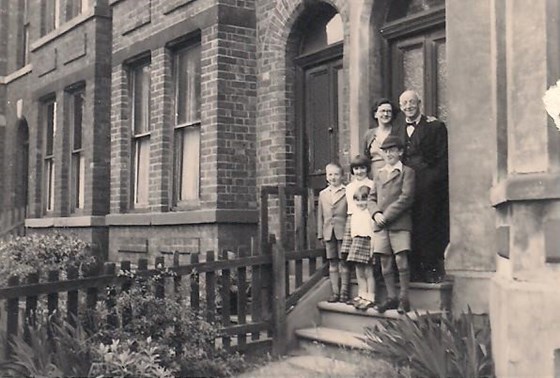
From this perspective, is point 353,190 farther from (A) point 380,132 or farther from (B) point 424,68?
(B) point 424,68

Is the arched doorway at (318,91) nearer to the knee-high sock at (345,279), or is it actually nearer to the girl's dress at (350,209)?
the girl's dress at (350,209)

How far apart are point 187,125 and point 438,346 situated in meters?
6.25

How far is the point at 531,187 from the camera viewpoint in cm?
476

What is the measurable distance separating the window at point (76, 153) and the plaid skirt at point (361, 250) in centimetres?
823

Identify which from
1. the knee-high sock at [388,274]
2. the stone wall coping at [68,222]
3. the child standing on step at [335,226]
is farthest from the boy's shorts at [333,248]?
the stone wall coping at [68,222]

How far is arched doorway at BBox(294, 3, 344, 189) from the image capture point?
29.0ft

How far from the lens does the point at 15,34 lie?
1806 centimetres

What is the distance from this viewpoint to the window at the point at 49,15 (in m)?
14.9

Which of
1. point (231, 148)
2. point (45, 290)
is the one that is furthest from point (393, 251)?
point (231, 148)

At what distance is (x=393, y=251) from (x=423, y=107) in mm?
2003

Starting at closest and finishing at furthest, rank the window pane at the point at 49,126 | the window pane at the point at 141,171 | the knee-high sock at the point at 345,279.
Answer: the knee-high sock at the point at 345,279, the window pane at the point at 141,171, the window pane at the point at 49,126

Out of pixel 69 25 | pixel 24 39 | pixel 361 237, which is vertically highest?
pixel 24 39

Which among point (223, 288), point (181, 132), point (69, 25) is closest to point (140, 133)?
point (181, 132)

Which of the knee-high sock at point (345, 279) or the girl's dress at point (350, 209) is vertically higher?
the girl's dress at point (350, 209)
